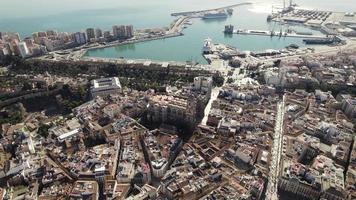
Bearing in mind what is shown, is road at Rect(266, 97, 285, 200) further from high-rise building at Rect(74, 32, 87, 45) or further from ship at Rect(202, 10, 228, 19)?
ship at Rect(202, 10, 228, 19)

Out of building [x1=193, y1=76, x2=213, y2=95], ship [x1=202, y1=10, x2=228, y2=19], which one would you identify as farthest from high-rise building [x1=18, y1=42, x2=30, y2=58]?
ship [x1=202, y1=10, x2=228, y2=19]

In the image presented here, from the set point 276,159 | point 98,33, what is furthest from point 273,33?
point 276,159

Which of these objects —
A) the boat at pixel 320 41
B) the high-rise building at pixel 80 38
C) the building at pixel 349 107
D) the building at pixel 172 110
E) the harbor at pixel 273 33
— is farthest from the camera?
the harbor at pixel 273 33

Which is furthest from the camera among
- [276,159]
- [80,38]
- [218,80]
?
[80,38]

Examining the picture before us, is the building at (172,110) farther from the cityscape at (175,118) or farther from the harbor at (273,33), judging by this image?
the harbor at (273,33)

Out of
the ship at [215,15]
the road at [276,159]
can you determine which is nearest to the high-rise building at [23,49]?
the road at [276,159]

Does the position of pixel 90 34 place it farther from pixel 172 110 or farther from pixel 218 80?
pixel 172 110

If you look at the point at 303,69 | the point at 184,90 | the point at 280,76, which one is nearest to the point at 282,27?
the point at 303,69
